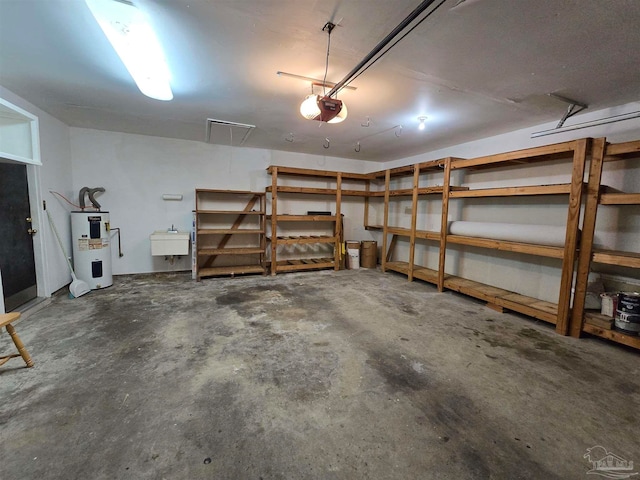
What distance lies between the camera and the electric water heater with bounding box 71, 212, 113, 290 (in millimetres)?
3799

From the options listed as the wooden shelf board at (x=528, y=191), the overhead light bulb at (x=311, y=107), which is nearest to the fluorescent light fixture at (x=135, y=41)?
the overhead light bulb at (x=311, y=107)

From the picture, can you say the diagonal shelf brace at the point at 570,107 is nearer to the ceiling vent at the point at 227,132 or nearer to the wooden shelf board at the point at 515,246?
the wooden shelf board at the point at 515,246

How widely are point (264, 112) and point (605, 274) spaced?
4.41 metres

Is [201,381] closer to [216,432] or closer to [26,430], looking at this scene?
[216,432]

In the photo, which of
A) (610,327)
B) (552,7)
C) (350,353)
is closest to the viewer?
(552,7)

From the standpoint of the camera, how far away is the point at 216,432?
1.48m

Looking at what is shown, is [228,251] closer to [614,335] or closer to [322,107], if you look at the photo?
[322,107]

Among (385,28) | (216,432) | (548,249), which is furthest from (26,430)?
(548,249)

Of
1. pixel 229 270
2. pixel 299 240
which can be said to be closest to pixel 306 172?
pixel 299 240

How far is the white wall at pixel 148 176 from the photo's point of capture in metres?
4.43

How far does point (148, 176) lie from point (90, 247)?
1.58 m

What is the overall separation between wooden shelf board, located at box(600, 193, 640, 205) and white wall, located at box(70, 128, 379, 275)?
5.05m

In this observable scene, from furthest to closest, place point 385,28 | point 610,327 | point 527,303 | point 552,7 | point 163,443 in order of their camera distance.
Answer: point 527,303 → point 610,327 → point 385,28 → point 552,7 → point 163,443

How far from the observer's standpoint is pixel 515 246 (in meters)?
3.19
